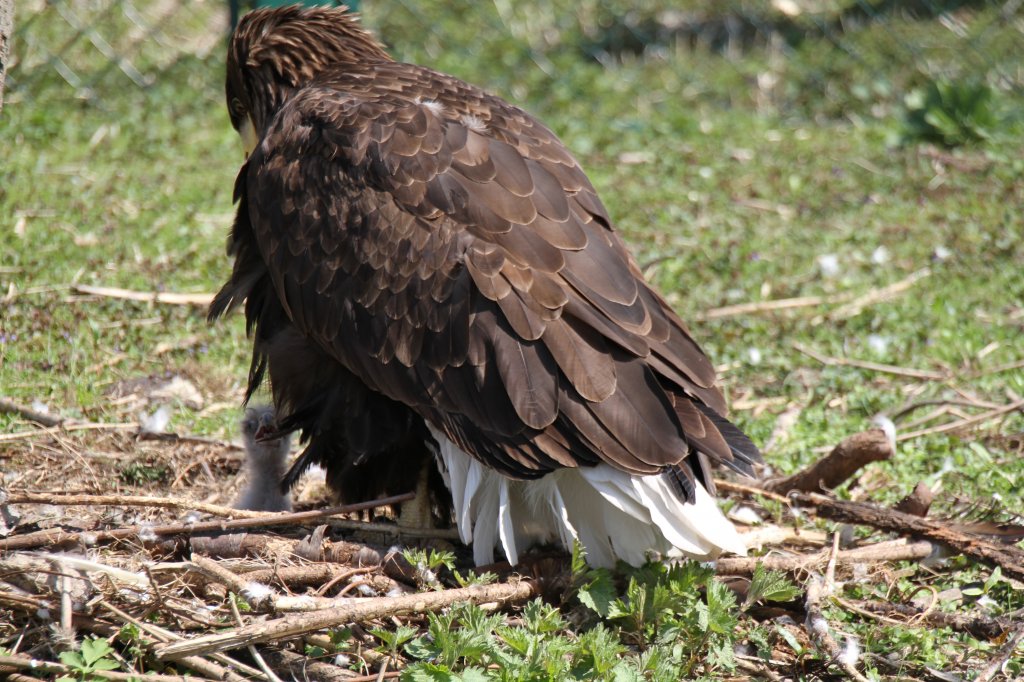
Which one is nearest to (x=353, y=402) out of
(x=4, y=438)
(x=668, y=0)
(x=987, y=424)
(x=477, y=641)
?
(x=477, y=641)

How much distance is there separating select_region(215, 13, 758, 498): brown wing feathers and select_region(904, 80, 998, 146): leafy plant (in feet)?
14.0

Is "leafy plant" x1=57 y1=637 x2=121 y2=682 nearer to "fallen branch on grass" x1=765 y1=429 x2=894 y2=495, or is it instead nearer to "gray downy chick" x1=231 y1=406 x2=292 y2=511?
"gray downy chick" x1=231 y1=406 x2=292 y2=511

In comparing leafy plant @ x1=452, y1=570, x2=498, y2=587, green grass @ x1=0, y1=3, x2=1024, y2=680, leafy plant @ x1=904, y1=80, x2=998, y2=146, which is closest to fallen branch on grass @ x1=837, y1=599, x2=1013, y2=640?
green grass @ x1=0, y1=3, x2=1024, y2=680

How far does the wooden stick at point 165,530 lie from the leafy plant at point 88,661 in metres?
0.40

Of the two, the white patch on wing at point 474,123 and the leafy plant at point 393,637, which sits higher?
the white patch on wing at point 474,123

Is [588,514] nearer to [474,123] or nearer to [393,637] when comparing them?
[393,637]

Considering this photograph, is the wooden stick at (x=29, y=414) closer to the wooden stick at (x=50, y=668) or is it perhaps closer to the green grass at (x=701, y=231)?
the green grass at (x=701, y=231)

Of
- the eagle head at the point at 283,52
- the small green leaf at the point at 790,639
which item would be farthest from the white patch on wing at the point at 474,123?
the small green leaf at the point at 790,639

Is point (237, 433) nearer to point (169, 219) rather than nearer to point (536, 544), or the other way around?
point (536, 544)

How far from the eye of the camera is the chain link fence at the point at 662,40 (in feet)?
25.1

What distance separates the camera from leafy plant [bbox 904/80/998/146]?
24.1 ft

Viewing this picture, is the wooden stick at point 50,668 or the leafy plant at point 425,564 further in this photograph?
the leafy plant at point 425,564

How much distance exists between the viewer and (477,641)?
2941 mm

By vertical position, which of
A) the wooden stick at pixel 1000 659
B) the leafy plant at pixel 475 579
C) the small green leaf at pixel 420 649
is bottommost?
the wooden stick at pixel 1000 659
